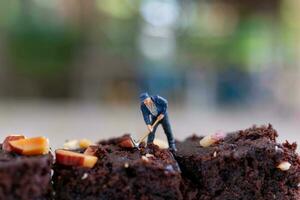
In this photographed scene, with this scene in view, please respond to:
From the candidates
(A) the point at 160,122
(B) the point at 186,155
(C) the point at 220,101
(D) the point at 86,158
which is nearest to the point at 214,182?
(B) the point at 186,155

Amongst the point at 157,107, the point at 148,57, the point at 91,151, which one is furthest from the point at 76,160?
the point at 148,57

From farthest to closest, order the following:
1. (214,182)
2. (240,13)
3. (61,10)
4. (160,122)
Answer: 1. (240,13)
2. (61,10)
3. (160,122)
4. (214,182)

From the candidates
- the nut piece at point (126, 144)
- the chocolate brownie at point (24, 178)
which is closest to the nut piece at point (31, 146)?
the chocolate brownie at point (24, 178)

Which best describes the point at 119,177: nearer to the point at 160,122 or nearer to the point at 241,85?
the point at 160,122

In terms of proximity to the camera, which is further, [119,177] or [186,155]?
[186,155]

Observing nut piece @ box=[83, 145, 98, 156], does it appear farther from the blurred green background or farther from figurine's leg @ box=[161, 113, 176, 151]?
the blurred green background

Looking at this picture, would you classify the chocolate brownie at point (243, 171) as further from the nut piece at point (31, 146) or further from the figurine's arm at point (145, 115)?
the nut piece at point (31, 146)

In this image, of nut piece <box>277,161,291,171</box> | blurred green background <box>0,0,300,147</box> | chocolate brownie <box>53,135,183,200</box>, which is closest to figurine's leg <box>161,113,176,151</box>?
chocolate brownie <box>53,135,183,200</box>

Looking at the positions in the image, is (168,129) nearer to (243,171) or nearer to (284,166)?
(243,171)
